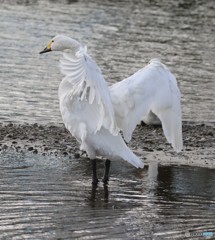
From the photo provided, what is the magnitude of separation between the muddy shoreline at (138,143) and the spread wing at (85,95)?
1.70 metres

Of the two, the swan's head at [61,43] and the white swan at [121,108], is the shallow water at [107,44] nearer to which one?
the swan's head at [61,43]

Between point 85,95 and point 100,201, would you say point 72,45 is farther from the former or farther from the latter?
point 100,201

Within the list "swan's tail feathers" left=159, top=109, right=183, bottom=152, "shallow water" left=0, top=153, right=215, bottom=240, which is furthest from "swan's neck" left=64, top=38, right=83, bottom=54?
"shallow water" left=0, top=153, right=215, bottom=240

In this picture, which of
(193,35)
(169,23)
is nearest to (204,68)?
(193,35)

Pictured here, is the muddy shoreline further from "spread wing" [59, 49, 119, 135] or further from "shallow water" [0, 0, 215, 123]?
"spread wing" [59, 49, 119, 135]

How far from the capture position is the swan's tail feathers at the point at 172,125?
1043 cm

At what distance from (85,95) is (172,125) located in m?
1.45

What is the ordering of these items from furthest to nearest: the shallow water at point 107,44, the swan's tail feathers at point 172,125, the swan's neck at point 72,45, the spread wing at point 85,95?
the shallow water at point 107,44, the swan's tail feathers at point 172,125, the swan's neck at point 72,45, the spread wing at point 85,95

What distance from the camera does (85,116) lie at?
400 inches

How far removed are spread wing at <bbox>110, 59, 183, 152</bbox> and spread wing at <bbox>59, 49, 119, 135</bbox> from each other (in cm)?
30

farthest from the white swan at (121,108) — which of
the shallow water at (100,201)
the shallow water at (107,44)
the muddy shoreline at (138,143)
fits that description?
the shallow water at (107,44)

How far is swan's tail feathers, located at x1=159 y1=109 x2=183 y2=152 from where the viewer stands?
1043cm

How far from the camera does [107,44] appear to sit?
24.2 m

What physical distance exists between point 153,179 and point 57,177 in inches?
49.6
